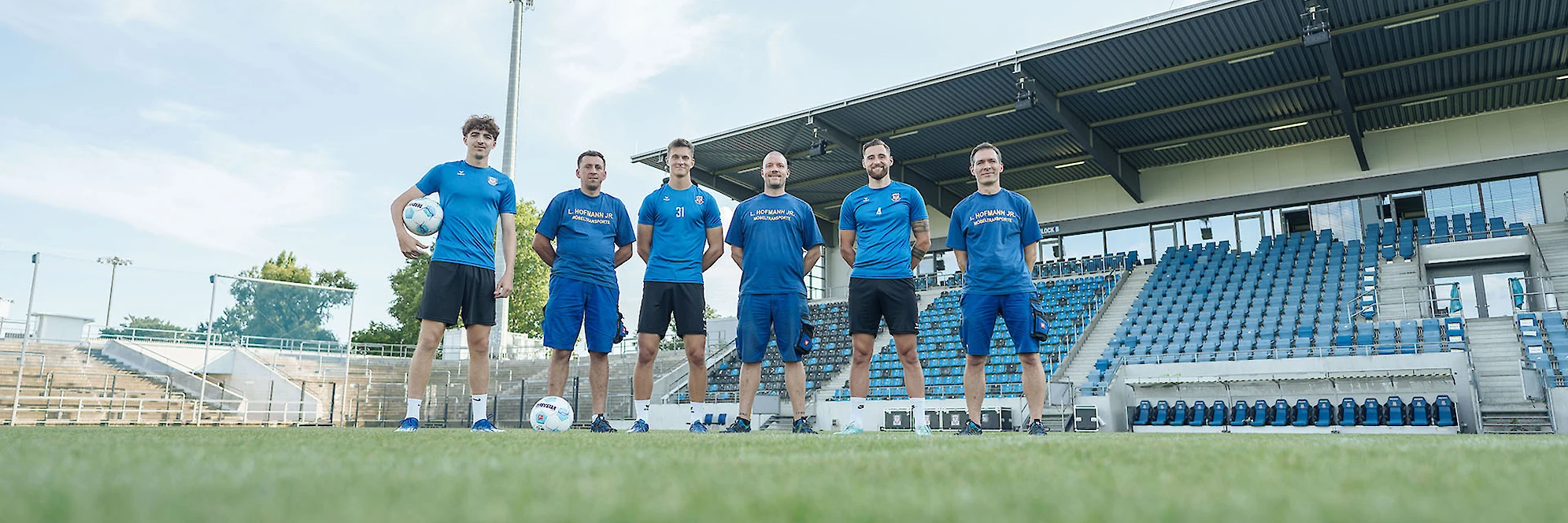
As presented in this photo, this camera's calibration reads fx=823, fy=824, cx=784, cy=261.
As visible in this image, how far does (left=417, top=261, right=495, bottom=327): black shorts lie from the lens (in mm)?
4148

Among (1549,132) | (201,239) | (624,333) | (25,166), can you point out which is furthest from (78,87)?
(1549,132)

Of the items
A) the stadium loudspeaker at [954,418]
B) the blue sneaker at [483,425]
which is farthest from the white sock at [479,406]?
the stadium loudspeaker at [954,418]

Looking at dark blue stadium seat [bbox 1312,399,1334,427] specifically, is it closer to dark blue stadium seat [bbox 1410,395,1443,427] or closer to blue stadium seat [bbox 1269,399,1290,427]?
blue stadium seat [bbox 1269,399,1290,427]

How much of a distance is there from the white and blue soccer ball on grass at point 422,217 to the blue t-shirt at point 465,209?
0.14 feet

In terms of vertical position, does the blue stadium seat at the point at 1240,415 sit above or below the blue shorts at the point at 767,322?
below

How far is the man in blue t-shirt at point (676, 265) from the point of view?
4766 millimetres

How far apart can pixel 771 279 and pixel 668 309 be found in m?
0.65

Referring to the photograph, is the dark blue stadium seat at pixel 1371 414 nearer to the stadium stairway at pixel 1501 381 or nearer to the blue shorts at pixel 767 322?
the stadium stairway at pixel 1501 381

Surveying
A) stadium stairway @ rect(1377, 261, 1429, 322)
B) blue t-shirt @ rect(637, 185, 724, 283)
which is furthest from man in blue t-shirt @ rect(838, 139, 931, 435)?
stadium stairway @ rect(1377, 261, 1429, 322)

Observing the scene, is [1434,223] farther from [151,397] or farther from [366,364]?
[151,397]

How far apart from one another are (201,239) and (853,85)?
28377mm

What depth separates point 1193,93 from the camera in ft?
48.9

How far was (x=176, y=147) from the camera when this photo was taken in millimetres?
28781

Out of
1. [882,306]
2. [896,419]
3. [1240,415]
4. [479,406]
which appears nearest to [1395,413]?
[1240,415]
